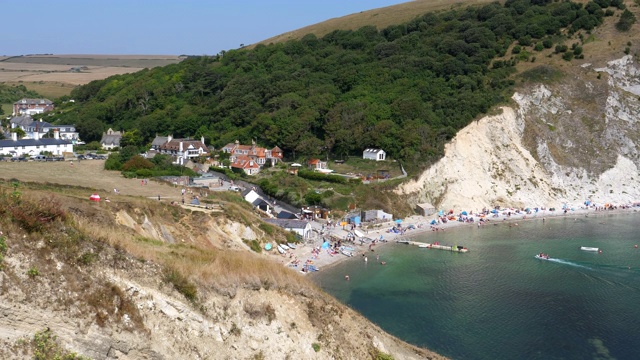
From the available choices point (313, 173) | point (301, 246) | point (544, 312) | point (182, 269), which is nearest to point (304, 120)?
point (313, 173)

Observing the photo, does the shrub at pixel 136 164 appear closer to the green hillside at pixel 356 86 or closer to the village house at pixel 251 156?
the village house at pixel 251 156

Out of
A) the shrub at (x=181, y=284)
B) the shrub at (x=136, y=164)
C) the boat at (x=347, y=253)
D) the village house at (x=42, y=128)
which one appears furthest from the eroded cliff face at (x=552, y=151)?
the village house at (x=42, y=128)

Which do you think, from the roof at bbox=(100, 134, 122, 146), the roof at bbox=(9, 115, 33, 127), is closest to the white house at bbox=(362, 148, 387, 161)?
the roof at bbox=(100, 134, 122, 146)

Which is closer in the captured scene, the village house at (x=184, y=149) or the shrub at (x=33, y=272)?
the shrub at (x=33, y=272)

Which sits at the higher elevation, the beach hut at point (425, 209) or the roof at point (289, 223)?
the roof at point (289, 223)

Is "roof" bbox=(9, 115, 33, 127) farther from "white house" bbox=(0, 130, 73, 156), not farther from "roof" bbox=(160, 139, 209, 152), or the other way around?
"roof" bbox=(160, 139, 209, 152)

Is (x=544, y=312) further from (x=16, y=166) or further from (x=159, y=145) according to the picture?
(x=159, y=145)
